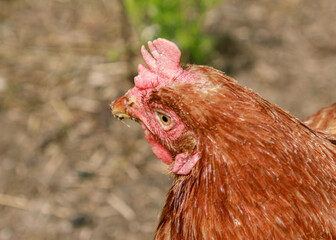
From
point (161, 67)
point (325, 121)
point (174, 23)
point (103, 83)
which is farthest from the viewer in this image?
point (103, 83)

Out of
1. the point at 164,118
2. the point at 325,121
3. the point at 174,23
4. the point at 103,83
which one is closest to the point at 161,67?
the point at 164,118

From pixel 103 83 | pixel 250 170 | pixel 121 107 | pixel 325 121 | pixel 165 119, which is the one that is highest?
pixel 103 83

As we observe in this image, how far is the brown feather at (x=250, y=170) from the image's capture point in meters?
1.40

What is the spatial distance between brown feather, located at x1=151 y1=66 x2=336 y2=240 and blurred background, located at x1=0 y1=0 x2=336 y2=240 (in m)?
1.97

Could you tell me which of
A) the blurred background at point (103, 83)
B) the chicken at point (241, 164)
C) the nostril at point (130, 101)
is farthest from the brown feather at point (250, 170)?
the blurred background at point (103, 83)

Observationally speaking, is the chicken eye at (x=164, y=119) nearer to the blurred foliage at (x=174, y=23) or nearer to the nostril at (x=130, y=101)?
the nostril at (x=130, y=101)

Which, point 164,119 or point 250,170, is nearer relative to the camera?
point 250,170

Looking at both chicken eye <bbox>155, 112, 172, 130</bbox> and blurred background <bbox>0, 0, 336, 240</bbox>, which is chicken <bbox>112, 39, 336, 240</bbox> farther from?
blurred background <bbox>0, 0, 336, 240</bbox>

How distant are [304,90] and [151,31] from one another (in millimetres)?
1685

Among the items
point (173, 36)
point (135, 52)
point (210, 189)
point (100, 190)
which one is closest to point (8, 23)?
point (135, 52)

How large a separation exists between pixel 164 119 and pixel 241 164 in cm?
40

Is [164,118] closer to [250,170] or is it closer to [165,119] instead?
[165,119]

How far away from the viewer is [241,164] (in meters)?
1.41

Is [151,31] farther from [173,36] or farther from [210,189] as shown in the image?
[210,189]
